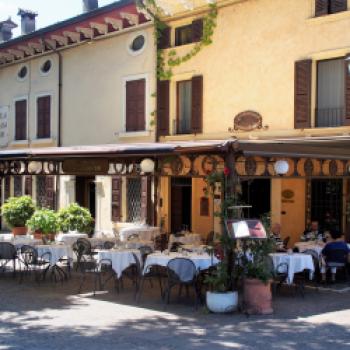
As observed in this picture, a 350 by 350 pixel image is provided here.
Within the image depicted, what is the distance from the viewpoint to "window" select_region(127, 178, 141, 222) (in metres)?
18.9

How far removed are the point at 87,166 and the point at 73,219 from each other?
136 inches

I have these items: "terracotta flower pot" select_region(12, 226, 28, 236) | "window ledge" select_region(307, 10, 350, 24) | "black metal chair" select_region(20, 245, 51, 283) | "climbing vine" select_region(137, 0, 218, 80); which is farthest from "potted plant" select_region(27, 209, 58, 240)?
"window ledge" select_region(307, 10, 350, 24)

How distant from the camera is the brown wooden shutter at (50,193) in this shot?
21.7 metres

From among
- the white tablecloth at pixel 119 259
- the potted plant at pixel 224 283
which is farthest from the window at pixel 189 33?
the potted plant at pixel 224 283

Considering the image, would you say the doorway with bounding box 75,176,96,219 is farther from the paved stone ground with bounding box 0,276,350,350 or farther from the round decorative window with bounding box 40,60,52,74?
the paved stone ground with bounding box 0,276,350,350

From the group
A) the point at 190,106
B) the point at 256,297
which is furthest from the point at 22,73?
the point at 256,297

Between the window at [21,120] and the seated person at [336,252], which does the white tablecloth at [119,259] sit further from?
the window at [21,120]

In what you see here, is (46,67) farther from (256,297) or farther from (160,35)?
(256,297)

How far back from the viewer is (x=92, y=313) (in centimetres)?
987

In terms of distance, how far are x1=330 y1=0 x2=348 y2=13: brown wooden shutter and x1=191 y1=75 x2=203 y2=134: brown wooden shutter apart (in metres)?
4.03

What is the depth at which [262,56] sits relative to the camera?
15.5 m

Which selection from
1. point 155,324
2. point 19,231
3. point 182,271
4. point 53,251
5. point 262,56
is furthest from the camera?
point 19,231

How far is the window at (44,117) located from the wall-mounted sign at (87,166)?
853 cm

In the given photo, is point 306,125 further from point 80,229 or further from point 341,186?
point 80,229
